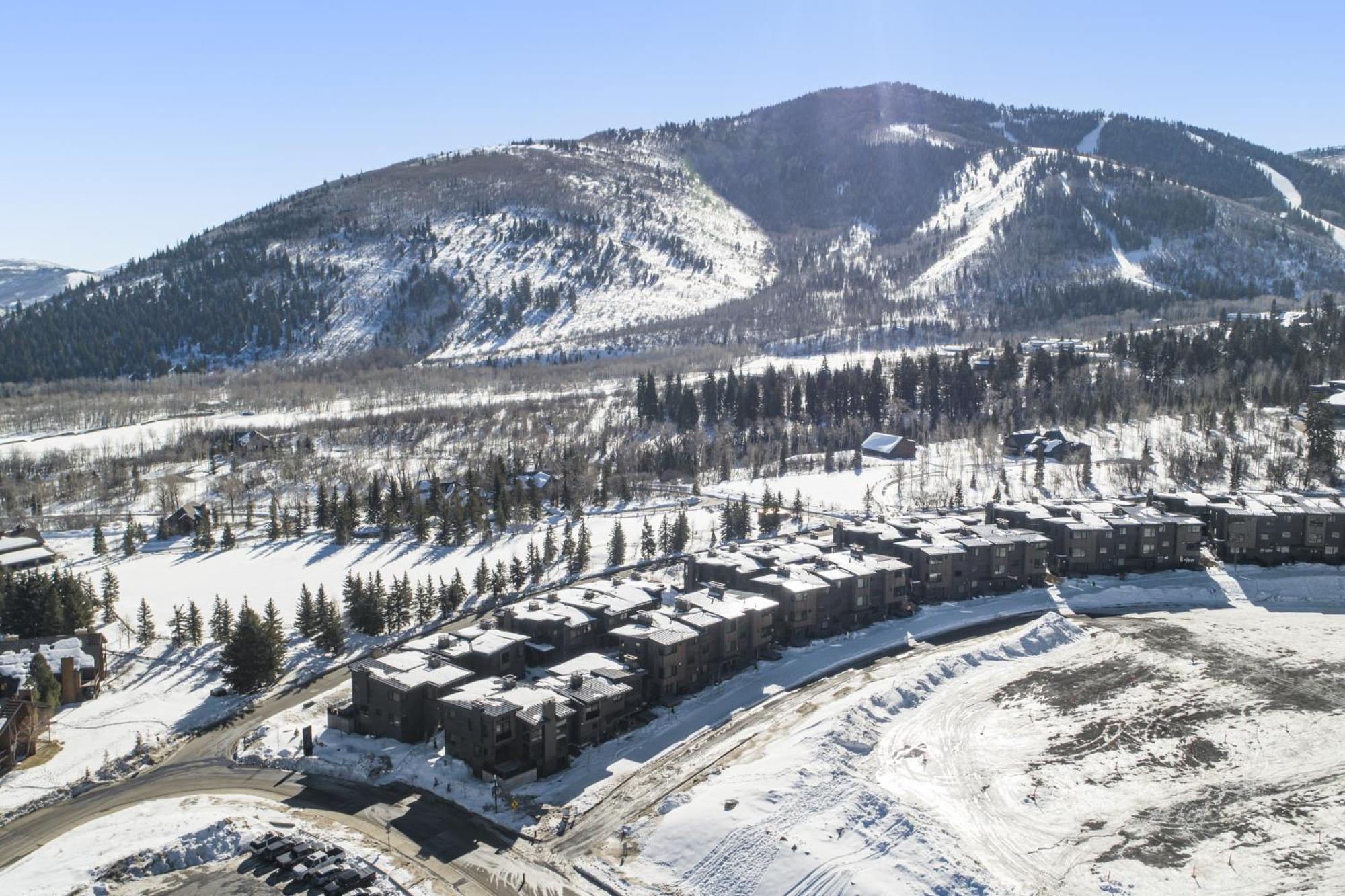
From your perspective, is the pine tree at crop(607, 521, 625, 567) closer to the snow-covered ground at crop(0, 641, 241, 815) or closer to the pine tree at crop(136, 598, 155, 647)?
the snow-covered ground at crop(0, 641, 241, 815)

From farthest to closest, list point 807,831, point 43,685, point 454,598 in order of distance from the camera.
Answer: point 454,598, point 43,685, point 807,831

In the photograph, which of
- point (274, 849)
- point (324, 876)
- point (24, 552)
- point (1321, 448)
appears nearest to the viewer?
point (324, 876)

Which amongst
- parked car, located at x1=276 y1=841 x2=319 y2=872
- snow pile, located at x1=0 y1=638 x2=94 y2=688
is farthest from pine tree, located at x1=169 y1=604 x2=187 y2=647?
parked car, located at x1=276 y1=841 x2=319 y2=872

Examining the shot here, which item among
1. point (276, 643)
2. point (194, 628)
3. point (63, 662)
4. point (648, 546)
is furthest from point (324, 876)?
point (648, 546)

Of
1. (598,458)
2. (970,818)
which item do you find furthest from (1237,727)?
(598,458)

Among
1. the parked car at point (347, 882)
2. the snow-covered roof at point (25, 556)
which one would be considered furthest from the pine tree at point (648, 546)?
the snow-covered roof at point (25, 556)

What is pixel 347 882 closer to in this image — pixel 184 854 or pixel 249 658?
pixel 184 854
